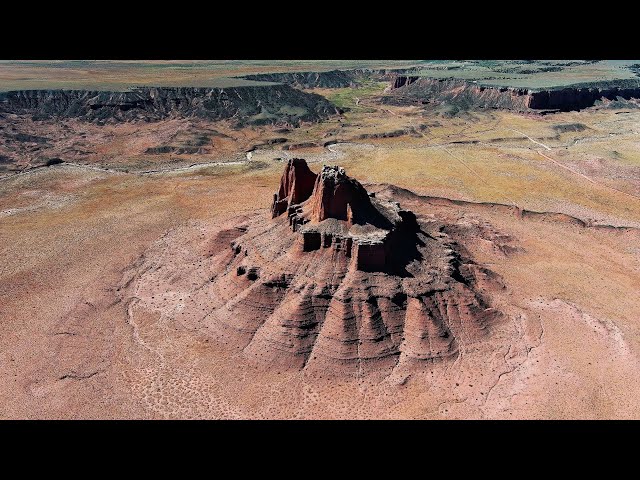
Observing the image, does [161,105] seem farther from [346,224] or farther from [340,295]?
[340,295]

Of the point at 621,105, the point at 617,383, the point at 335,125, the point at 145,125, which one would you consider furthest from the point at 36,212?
the point at 621,105

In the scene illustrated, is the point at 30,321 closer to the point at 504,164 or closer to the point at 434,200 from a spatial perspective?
the point at 434,200

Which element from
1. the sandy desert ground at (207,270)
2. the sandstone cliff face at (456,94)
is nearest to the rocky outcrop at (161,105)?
the sandy desert ground at (207,270)

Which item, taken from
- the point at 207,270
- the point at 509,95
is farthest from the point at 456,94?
the point at 207,270

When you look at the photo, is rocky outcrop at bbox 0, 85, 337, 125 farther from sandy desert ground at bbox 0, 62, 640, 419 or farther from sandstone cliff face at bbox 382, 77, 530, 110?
sandstone cliff face at bbox 382, 77, 530, 110

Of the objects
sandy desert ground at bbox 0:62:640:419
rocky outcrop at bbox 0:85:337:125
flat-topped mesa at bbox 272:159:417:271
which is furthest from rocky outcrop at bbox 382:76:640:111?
flat-topped mesa at bbox 272:159:417:271
